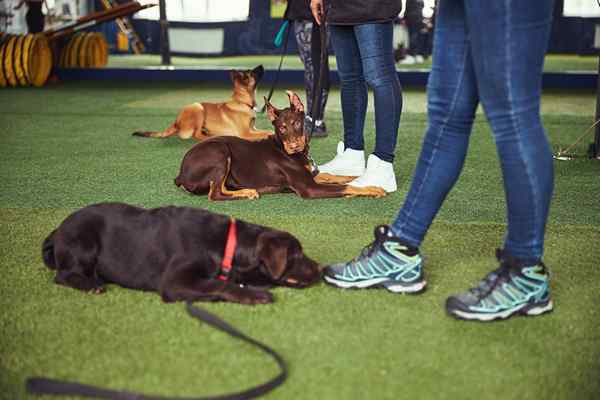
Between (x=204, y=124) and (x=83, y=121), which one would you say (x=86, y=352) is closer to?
(x=204, y=124)

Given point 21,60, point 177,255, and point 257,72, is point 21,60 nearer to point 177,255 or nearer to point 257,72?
point 257,72

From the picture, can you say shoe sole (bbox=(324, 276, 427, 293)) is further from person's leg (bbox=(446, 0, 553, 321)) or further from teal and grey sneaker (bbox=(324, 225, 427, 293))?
person's leg (bbox=(446, 0, 553, 321))

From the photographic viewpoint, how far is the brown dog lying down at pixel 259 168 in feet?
12.3

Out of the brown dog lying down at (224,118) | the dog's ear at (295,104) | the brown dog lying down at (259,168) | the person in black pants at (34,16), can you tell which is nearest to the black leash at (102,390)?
the brown dog lying down at (259,168)

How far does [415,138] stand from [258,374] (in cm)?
419

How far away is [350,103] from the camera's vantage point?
418 cm

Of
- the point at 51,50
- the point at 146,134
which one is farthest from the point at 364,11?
the point at 51,50

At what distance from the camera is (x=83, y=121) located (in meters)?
6.70

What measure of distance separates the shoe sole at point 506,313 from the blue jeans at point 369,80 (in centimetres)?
174

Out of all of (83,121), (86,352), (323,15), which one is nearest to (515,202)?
(86,352)

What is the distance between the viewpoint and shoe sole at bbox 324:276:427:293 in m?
2.38

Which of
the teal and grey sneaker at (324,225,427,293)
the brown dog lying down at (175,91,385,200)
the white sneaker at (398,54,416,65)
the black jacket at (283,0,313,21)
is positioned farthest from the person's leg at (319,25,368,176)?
the white sneaker at (398,54,416,65)

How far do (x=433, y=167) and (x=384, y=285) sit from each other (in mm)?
437

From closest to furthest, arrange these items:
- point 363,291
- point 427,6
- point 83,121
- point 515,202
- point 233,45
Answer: point 515,202
point 363,291
point 83,121
point 427,6
point 233,45
